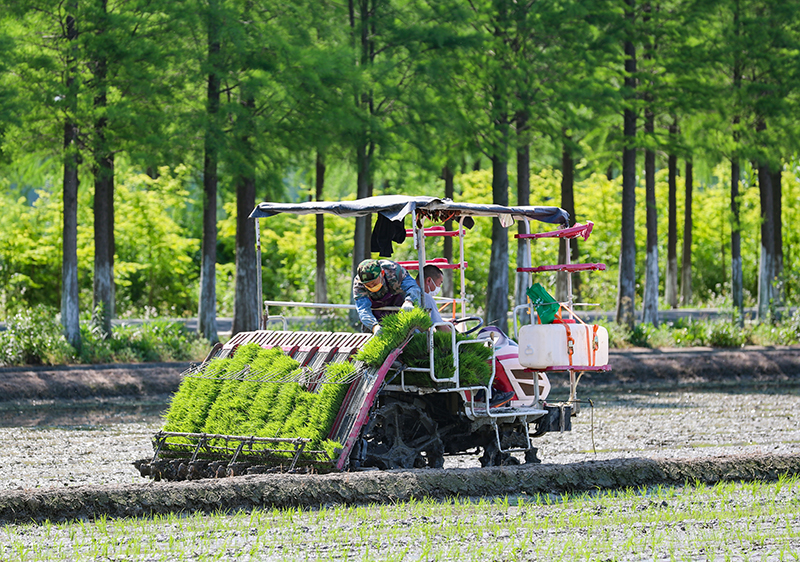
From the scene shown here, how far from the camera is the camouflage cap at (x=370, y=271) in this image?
1080cm

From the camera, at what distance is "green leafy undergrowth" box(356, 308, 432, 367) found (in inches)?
400

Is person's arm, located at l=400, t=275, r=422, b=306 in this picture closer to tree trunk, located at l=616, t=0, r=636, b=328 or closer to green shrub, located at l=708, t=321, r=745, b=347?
tree trunk, located at l=616, t=0, r=636, b=328

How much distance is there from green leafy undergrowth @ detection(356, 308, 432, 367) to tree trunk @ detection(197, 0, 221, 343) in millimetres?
12568

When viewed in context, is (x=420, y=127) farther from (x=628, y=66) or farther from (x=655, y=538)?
(x=655, y=538)

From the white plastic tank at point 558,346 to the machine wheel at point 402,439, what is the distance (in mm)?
1124

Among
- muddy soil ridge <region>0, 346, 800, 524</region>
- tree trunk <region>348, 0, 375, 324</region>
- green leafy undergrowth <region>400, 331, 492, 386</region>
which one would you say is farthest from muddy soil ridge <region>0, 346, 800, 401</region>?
green leafy undergrowth <region>400, 331, 492, 386</region>

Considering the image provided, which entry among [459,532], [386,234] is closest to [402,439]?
[386,234]

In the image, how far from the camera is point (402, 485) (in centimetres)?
946

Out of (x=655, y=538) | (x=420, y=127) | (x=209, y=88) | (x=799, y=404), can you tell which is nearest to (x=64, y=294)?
(x=209, y=88)

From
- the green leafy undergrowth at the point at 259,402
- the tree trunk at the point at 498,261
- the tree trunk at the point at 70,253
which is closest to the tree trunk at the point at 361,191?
the tree trunk at the point at 498,261

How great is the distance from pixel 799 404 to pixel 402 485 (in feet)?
37.3

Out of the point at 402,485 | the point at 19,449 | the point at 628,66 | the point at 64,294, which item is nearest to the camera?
the point at 402,485

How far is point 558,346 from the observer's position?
35.4 feet

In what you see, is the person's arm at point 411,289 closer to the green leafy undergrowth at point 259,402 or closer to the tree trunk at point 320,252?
the green leafy undergrowth at point 259,402
